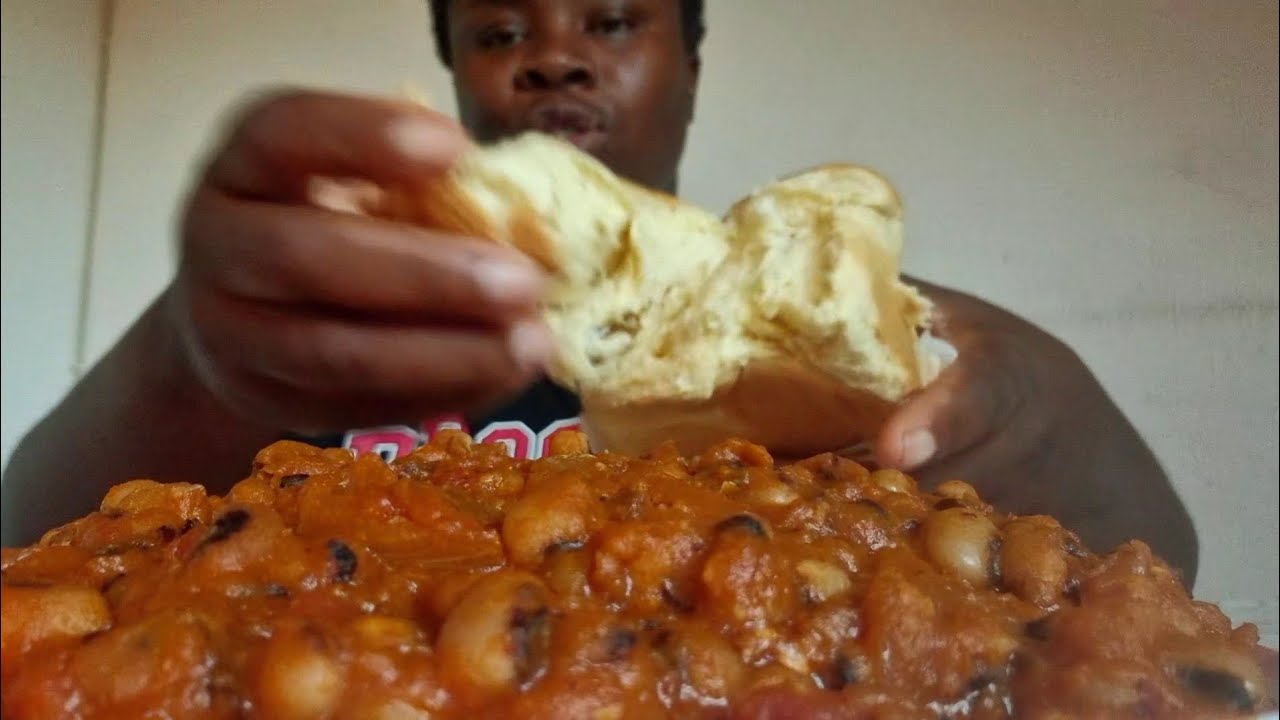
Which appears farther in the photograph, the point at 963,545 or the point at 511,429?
the point at 511,429

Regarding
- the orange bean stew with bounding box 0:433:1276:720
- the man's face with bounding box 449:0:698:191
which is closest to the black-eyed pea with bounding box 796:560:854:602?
the orange bean stew with bounding box 0:433:1276:720

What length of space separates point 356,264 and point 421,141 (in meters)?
0.04

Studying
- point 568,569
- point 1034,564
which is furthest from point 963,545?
point 568,569

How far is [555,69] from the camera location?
48cm

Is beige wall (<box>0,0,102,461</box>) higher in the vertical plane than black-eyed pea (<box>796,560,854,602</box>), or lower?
higher

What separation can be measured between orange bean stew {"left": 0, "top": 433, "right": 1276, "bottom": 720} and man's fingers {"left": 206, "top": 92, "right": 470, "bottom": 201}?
93mm

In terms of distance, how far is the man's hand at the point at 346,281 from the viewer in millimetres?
267

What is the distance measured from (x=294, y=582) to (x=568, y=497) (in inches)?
3.1

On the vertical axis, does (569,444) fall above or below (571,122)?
below

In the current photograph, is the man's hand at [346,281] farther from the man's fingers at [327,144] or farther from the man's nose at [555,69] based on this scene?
the man's nose at [555,69]

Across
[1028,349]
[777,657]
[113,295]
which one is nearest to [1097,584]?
[777,657]

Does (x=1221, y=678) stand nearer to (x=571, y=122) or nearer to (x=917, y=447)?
(x=917, y=447)

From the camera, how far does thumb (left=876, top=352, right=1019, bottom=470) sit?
40cm

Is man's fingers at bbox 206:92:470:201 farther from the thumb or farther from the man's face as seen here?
the thumb
